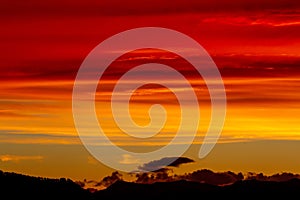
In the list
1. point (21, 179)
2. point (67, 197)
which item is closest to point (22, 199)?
point (21, 179)

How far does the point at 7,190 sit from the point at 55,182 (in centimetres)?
2162

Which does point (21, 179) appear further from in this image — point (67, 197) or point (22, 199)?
point (67, 197)

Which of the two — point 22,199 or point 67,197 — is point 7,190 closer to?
point 22,199

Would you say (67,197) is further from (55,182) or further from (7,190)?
(7,190)

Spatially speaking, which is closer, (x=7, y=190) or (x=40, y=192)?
(x=7, y=190)

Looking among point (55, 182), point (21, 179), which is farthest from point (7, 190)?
point (55, 182)

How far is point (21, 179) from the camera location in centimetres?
17425

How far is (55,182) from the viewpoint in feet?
628

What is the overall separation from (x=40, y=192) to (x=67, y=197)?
36.6ft

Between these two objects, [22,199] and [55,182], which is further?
[55,182]

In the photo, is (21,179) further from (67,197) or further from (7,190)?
(67,197)

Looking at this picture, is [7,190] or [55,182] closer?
[7,190]

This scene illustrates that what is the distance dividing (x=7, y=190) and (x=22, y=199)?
7508mm

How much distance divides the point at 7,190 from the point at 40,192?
1291cm
